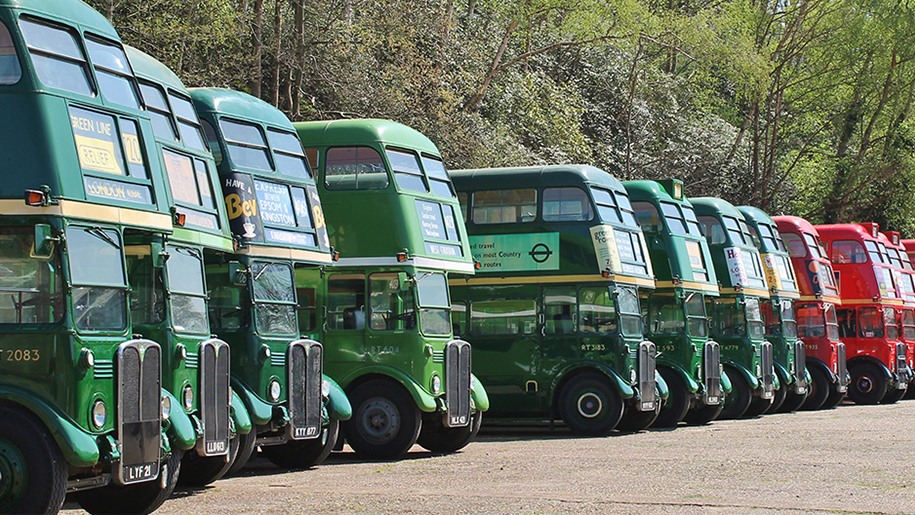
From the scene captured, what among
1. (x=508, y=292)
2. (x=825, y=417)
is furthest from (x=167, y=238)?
(x=825, y=417)

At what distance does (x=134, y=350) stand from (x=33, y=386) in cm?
87

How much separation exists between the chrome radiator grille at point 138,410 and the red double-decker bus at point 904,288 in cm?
2680

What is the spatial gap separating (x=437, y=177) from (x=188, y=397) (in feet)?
21.5

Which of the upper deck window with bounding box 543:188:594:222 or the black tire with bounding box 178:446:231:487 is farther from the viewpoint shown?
the upper deck window with bounding box 543:188:594:222

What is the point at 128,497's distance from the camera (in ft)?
37.8

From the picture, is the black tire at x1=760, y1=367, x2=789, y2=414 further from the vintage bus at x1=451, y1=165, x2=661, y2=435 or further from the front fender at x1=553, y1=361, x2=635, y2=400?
the front fender at x1=553, y1=361, x2=635, y2=400

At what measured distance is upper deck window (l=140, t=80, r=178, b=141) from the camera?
1296 cm

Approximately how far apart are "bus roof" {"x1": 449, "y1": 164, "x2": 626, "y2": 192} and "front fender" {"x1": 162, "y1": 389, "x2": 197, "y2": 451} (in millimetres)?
10538

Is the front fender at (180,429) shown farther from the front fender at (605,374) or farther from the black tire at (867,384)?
the black tire at (867,384)

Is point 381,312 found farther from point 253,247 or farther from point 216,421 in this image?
point 216,421

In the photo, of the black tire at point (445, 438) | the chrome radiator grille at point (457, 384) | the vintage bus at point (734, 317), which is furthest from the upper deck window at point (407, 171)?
the vintage bus at point (734, 317)

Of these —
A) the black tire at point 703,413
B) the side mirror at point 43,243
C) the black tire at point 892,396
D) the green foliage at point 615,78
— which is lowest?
the black tire at point 892,396

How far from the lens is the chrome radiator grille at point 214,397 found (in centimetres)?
1266

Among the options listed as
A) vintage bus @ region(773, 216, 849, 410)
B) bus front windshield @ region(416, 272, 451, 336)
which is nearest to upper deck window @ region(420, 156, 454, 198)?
bus front windshield @ region(416, 272, 451, 336)
